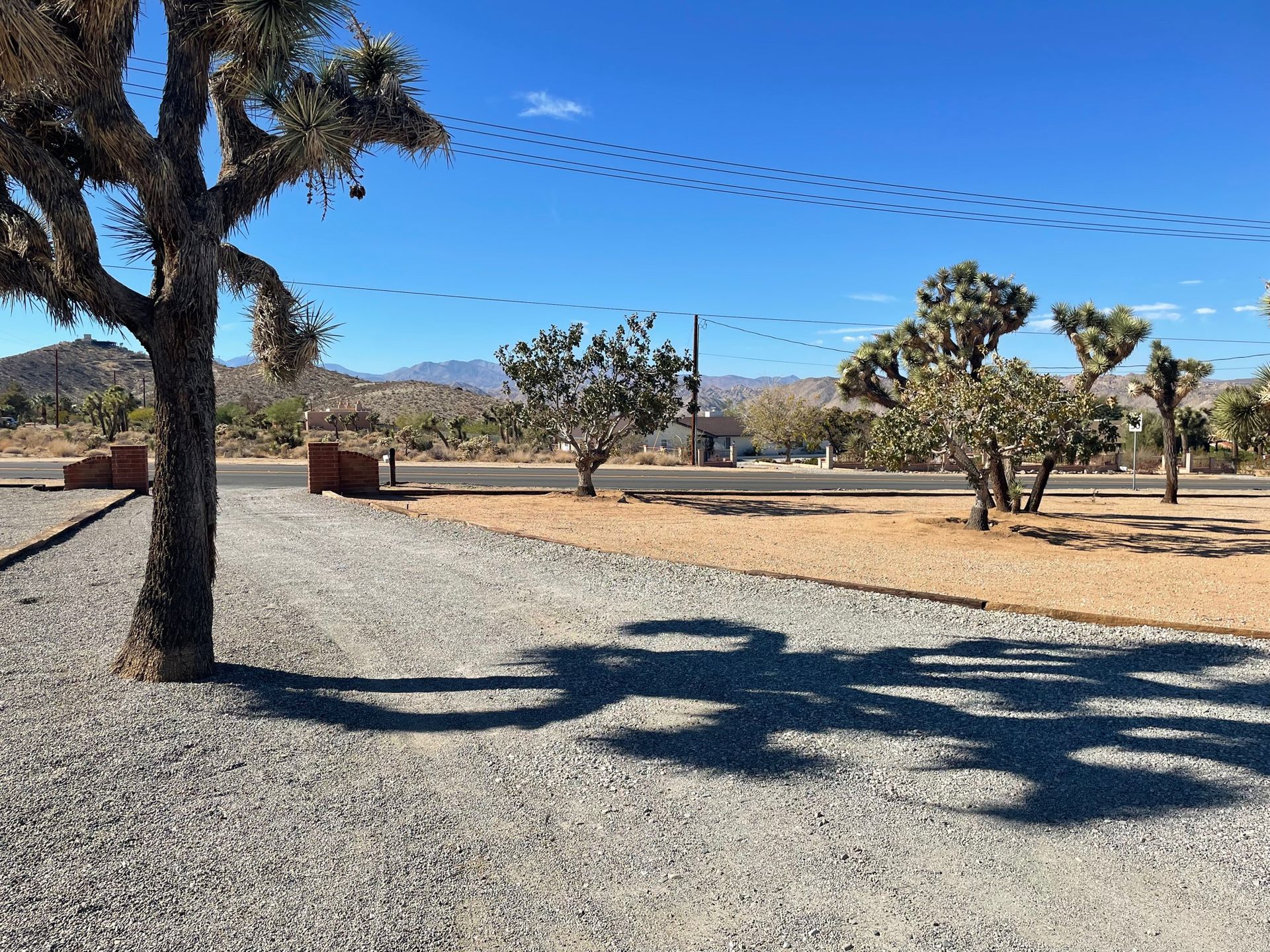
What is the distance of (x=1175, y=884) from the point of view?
3535mm

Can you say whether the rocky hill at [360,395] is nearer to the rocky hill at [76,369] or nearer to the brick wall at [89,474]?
the rocky hill at [76,369]

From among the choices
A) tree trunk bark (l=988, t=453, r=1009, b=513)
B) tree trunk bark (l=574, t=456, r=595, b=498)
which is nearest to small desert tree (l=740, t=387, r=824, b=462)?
tree trunk bark (l=574, t=456, r=595, b=498)

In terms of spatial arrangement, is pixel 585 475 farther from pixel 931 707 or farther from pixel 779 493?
pixel 931 707

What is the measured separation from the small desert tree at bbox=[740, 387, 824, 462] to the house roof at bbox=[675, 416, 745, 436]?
1121 centimetres

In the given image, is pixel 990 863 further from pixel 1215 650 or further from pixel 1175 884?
pixel 1215 650

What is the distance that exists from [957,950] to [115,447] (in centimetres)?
2380

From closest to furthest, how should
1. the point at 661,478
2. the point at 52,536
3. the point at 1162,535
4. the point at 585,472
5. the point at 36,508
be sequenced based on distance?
the point at 52,536 < the point at 36,508 < the point at 1162,535 < the point at 585,472 < the point at 661,478

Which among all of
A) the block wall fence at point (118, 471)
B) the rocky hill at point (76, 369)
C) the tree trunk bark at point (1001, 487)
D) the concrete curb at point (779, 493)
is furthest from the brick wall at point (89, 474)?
the rocky hill at point (76, 369)

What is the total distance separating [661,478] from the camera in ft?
114

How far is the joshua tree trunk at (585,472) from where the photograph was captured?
2319 centimetres

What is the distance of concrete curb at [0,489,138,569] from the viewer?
35.8 ft

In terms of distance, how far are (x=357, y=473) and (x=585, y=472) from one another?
578 centimetres

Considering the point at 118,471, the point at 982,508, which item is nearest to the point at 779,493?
the point at 982,508

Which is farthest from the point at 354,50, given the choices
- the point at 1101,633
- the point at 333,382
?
the point at 333,382
